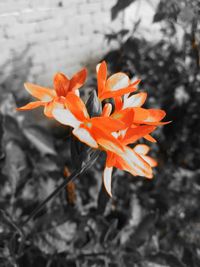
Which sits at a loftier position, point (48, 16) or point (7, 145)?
point (48, 16)

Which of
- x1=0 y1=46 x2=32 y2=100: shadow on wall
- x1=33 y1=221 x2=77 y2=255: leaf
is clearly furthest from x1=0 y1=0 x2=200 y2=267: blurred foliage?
x1=0 y1=46 x2=32 y2=100: shadow on wall

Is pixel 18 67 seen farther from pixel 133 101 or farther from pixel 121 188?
pixel 133 101

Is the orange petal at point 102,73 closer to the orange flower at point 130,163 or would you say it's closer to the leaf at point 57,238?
the orange flower at point 130,163

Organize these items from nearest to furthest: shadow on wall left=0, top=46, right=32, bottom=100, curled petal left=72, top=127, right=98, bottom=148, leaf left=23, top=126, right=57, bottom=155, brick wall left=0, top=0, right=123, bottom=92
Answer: curled petal left=72, top=127, right=98, bottom=148, leaf left=23, top=126, right=57, bottom=155, brick wall left=0, top=0, right=123, bottom=92, shadow on wall left=0, top=46, right=32, bottom=100

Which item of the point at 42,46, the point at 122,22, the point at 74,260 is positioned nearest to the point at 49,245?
the point at 74,260

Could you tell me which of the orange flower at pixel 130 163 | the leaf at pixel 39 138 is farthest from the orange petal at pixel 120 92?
the leaf at pixel 39 138

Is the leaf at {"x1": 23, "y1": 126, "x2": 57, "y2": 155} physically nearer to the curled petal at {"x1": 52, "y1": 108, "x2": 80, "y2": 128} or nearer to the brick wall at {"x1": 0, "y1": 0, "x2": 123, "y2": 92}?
the brick wall at {"x1": 0, "y1": 0, "x2": 123, "y2": 92}

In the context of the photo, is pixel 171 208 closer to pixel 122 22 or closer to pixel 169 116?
pixel 169 116

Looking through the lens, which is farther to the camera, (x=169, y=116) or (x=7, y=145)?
(x=169, y=116)
